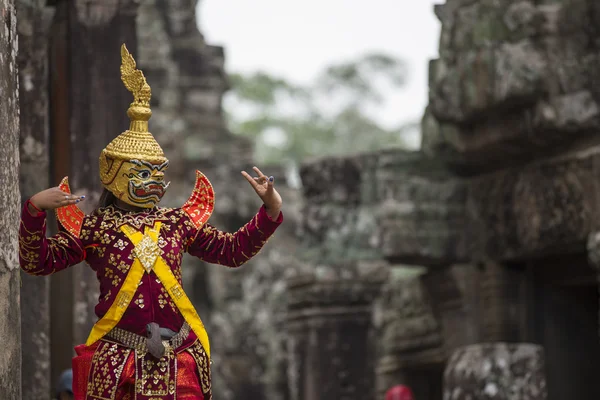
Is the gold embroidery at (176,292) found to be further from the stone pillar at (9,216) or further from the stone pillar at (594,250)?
the stone pillar at (594,250)

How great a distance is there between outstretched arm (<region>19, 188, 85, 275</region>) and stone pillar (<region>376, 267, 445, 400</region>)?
7640mm

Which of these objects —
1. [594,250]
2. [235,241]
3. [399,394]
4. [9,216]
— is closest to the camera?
[9,216]

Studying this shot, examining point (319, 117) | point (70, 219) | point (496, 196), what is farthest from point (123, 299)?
point (319, 117)

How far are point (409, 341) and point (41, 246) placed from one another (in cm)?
832

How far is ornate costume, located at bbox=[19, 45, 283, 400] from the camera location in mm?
6016

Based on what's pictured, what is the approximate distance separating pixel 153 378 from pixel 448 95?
6.46 m

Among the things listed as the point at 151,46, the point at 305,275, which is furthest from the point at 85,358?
the point at 151,46

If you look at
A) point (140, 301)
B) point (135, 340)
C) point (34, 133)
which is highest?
point (34, 133)

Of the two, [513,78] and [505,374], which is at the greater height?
[513,78]

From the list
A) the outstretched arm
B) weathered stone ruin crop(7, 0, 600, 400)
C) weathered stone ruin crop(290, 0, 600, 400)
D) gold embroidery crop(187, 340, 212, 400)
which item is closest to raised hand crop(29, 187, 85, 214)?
the outstretched arm

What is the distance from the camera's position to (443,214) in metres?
12.7

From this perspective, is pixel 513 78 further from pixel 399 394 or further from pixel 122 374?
pixel 122 374

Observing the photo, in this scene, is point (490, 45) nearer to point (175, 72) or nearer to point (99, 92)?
point (99, 92)

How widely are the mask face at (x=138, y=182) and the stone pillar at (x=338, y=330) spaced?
21.2ft
